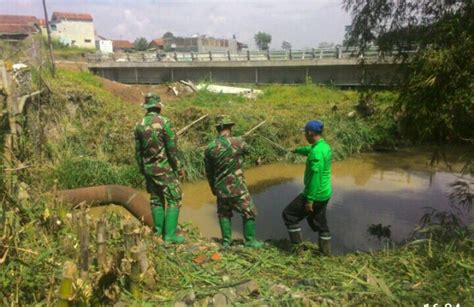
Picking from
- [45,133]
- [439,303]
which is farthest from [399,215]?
[45,133]

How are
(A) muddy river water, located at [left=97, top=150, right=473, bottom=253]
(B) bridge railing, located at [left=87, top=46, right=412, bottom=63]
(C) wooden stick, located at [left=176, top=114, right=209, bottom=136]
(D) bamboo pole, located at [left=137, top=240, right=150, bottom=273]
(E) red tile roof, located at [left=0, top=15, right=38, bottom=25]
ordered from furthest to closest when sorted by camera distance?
1. (E) red tile roof, located at [left=0, top=15, right=38, bottom=25]
2. (B) bridge railing, located at [left=87, top=46, right=412, bottom=63]
3. (C) wooden stick, located at [left=176, top=114, right=209, bottom=136]
4. (A) muddy river water, located at [left=97, top=150, right=473, bottom=253]
5. (D) bamboo pole, located at [left=137, top=240, right=150, bottom=273]

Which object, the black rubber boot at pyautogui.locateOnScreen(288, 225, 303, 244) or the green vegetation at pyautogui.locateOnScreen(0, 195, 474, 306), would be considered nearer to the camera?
the green vegetation at pyautogui.locateOnScreen(0, 195, 474, 306)

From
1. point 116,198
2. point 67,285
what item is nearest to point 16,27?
point 116,198

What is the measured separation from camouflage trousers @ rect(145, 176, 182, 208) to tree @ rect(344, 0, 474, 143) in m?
3.34

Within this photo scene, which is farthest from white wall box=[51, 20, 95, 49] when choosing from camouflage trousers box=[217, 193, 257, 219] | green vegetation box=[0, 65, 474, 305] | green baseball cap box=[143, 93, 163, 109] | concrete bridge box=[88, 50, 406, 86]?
camouflage trousers box=[217, 193, 257, 219]

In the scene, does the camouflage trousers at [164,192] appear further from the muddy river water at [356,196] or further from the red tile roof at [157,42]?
the red tile roof at [157,42]

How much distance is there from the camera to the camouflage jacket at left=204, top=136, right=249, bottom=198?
17.0ft

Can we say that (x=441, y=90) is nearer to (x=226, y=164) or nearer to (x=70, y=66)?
(x=226, y=164)

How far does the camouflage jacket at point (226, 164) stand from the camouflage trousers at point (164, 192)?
0.51m

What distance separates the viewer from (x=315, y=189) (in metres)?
4.92

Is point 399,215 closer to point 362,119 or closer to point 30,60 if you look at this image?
point 362,119

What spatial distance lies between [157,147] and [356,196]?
5.82 metres

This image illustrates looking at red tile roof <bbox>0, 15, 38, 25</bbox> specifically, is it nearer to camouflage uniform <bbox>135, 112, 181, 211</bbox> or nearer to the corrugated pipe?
the corrugated pipe

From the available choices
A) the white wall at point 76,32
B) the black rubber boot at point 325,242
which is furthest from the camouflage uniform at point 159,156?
the white wall at point 76,32
